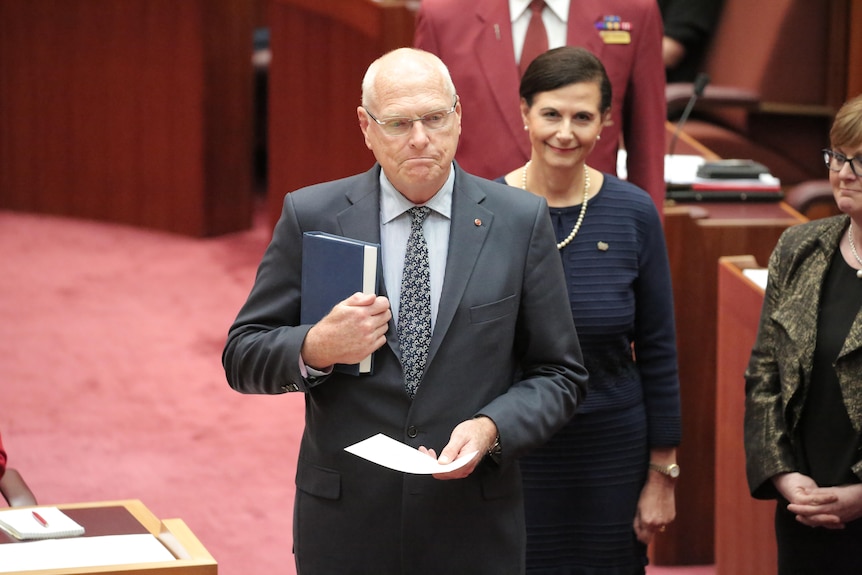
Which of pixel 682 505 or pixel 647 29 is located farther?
pixel 682 505

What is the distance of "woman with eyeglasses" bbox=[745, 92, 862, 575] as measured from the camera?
2244mm

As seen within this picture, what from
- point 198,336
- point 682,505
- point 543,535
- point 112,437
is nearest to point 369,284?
point 543,535

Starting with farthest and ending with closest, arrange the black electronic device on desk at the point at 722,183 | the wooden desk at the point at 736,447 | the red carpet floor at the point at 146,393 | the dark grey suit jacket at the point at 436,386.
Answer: the red carpet floor at the point at 146,393, the black electronic device on desk at the point at 722,183, the wooden desk at the point at 736,447, the dark grey suit jacket at the point at 436,386

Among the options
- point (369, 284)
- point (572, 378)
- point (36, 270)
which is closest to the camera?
point (369, 284)

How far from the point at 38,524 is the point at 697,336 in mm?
1981

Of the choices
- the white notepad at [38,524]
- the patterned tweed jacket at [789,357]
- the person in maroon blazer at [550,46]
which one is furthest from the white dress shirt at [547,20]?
the white notepad at [38,524]

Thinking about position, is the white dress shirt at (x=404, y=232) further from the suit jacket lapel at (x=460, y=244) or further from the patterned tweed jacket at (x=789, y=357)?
the patterned tweed jacket at (x=789, y=357)

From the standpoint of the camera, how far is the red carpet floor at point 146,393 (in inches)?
157

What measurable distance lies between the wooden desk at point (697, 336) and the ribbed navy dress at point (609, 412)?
103cm

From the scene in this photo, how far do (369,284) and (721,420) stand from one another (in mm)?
1473

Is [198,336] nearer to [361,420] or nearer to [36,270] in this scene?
[36,270]

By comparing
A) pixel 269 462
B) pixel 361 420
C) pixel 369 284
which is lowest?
pixel 269 462

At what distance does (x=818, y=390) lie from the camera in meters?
2.31

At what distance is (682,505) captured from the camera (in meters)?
3.56
